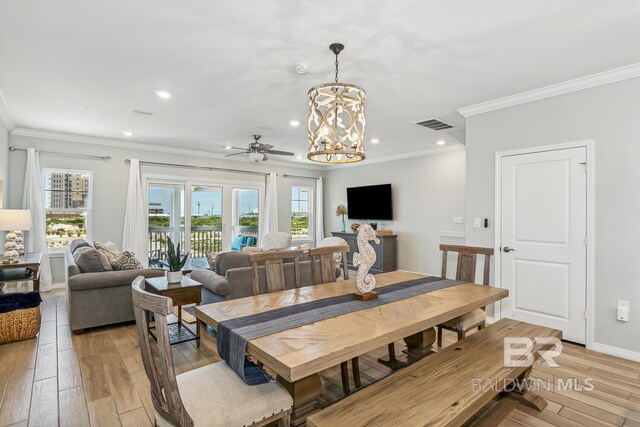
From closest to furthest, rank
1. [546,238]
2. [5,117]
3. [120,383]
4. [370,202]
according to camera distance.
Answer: [120,383] → [546,238] → [5,117] → [370,202]

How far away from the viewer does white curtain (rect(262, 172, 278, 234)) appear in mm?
7660

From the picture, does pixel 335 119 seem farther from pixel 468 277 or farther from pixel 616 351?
pixel 616 351

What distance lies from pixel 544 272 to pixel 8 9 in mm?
4979

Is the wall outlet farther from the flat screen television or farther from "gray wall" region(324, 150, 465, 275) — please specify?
the flat screen television

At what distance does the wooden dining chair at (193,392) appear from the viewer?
1.31m

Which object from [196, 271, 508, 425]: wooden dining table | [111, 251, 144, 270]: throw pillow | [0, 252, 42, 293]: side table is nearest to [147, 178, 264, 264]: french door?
[111, 251, 144, 270]: throw pillow

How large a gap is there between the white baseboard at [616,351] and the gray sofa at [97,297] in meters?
4.74

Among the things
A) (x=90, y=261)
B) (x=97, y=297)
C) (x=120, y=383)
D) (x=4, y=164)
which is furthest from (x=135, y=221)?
(x=120, y=383)

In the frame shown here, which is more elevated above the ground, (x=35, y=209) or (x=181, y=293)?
(x=35, y=209)

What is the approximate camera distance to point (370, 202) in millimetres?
7566

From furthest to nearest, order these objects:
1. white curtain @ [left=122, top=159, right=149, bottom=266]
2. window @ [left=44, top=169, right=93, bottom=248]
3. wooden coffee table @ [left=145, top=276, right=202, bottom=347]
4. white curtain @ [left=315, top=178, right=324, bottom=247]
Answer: white curtain @ [left=315, top=178, right=324, bottom=247], white curtain @ [left=122, top=159, right=149, bottom=266], window @ [left=44, top=169, right=93, bottom=248], wooden coffee table @ [left=145, top=276, right=202, bottom=347]

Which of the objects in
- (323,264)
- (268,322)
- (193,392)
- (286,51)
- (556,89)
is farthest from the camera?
(556,89)

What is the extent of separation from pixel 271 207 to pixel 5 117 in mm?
4634

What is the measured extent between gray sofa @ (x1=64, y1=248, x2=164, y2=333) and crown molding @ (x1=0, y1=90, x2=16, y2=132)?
209cm
